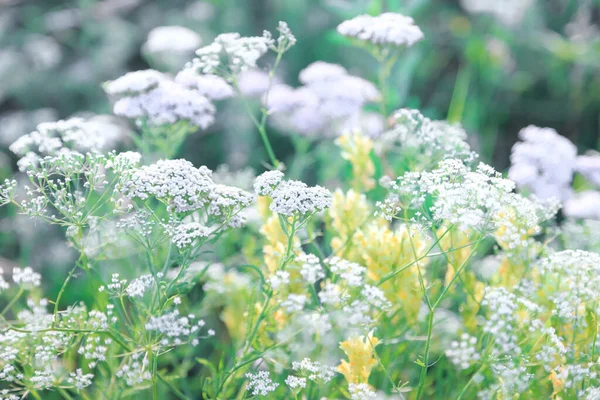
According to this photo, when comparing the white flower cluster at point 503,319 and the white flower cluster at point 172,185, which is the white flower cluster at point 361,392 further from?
the white flower cluster at point 172,185

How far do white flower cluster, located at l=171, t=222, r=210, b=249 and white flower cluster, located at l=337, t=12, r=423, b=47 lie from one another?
0.81 meters

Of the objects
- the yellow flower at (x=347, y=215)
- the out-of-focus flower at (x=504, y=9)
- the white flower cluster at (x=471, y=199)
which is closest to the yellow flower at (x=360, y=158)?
the yellow flower at (x=347, y=215)

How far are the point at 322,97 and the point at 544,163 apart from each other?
2.40ft

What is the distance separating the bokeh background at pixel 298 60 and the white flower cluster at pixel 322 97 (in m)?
0.86


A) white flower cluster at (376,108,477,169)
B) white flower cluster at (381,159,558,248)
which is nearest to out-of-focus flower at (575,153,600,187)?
white flower cluster at (376,108,477,169)

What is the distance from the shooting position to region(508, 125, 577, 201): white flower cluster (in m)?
1.83

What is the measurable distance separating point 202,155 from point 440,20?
6.15 ft

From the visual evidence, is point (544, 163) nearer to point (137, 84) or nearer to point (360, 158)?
point (360, 158)

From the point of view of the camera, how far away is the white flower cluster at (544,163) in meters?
1.83

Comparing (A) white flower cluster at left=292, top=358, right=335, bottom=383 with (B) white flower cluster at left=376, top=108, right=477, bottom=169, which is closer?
(A) white flower cluster at left=292, top=358, right=335, bottom=383

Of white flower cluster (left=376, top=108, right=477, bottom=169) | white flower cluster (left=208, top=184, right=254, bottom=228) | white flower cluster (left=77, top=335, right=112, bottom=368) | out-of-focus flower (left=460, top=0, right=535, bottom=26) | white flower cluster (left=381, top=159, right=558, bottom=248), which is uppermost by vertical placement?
out-of-focus flower (left=460, top=0, right=535, bottom=26)

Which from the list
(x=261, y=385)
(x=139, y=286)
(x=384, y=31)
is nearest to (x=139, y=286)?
(x=139, y=286)

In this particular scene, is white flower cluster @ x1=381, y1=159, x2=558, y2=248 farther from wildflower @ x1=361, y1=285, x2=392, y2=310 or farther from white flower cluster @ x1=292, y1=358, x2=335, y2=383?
white flower cluster @ x1=292, y1=358, x2=335, y2=383

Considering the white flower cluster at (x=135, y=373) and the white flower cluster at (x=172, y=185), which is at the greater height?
the white flower cluster at (x=172, y=185)
